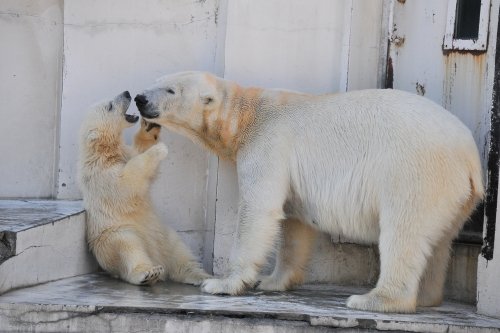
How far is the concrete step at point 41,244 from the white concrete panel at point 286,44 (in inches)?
52.1

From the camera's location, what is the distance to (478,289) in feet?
17.7

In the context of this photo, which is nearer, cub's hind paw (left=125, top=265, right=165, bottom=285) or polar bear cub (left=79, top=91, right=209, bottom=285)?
cub's hind paw (left=125, top=265, right=165, bottom=285)

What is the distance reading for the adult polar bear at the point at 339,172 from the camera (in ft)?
17.1

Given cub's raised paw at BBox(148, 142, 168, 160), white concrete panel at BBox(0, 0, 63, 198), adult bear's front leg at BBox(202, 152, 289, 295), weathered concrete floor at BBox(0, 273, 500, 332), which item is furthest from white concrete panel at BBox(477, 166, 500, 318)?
white concrete panel at BBox(0, 0, 63, 198)

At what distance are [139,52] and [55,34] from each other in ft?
2.39

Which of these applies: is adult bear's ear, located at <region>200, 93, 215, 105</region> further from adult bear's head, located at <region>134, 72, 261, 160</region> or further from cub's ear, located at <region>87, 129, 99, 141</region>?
cub's ear, located at <region>87, 129, 99, 141</region>

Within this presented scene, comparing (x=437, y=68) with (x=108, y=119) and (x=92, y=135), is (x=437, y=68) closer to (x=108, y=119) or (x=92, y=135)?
(x=108, y=119)

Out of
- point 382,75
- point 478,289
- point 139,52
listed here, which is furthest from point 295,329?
point 139,52

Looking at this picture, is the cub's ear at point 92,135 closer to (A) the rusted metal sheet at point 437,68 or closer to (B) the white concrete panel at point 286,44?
(B) the white concrete panel at point 286,44

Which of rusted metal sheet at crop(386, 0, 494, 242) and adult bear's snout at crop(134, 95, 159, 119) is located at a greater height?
rusted metal sheet at crop(386, 0, 494, 242)

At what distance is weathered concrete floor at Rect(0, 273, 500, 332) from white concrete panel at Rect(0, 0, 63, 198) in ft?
5.77

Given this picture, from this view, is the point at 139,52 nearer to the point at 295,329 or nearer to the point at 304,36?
the point at 304,36

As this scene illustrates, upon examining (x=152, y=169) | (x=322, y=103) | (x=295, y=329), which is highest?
(x=322, y=103)

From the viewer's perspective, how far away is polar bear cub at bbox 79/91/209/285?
6.03m
